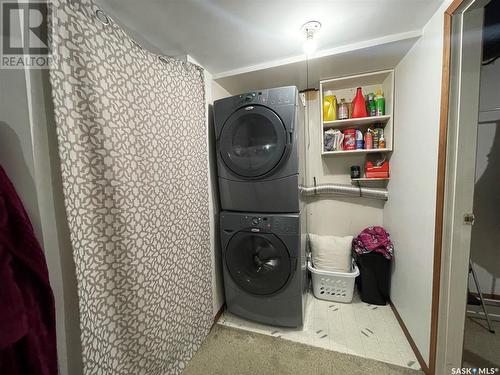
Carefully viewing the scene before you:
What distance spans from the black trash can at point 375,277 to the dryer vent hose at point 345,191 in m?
0.55

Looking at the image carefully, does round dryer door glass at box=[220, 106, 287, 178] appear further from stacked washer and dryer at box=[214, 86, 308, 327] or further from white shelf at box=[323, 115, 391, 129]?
white shelf at box=[323, 115, 391, 129]

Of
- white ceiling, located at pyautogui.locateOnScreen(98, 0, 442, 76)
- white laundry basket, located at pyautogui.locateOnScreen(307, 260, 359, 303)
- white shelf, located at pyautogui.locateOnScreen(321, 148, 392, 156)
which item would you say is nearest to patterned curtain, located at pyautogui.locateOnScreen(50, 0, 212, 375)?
white ceiling, located at pyautogui.locateOnScreen(98, 0, 442, 76)

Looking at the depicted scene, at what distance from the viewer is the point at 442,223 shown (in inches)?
42.5

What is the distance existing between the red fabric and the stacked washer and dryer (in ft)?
3.51

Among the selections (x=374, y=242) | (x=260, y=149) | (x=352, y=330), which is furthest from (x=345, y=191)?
(x=352, y=330)

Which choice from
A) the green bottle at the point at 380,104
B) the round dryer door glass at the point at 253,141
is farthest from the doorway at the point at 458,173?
the round dryer door glass at the point at 253,141

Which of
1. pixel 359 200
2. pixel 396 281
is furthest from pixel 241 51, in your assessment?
pixel 396 281

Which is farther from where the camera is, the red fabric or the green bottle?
the green bottle

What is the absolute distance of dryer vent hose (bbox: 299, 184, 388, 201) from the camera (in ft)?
6.28

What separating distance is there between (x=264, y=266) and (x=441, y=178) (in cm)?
127

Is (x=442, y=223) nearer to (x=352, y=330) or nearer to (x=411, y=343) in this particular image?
(x=411, y=343)

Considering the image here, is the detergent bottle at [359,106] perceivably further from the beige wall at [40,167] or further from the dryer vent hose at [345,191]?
the beige wall at [40,167]

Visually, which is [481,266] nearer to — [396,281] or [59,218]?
[396,281]

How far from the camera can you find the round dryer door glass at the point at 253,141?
142 cm
